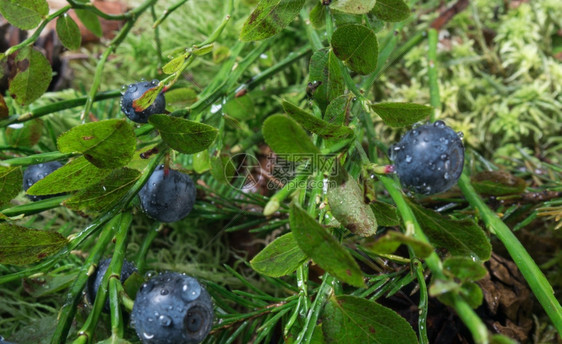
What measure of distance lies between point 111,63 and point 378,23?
100 cm

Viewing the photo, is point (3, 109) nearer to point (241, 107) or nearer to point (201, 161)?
point (201, 161)

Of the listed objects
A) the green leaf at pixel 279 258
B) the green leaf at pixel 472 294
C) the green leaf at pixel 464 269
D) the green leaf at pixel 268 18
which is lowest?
the green leaf at pixel 279 258

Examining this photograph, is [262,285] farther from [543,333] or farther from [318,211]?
[543,333]

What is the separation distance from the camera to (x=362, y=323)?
493mm

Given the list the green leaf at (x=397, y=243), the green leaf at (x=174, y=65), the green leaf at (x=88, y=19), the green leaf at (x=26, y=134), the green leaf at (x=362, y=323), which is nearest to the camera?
the green leaf at (x=397, y=243)

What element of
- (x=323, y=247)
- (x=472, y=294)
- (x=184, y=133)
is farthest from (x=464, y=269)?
(x=184, y=133)

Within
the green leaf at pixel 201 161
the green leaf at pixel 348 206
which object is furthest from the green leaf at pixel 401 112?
the green leaf at pixel 201 161

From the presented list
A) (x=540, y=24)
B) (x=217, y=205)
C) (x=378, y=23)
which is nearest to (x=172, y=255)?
(x=217, y=205)

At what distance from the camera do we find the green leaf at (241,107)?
1.00 metres

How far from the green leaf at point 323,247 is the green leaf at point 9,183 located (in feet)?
1.18

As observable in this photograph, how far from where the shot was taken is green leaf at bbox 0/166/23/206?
1.84 feet

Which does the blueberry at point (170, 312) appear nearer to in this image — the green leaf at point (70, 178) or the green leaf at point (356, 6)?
the green leaf at point (70, 178)

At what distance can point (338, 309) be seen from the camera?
1.65 ft

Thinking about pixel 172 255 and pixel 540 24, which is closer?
pixel 172 255
